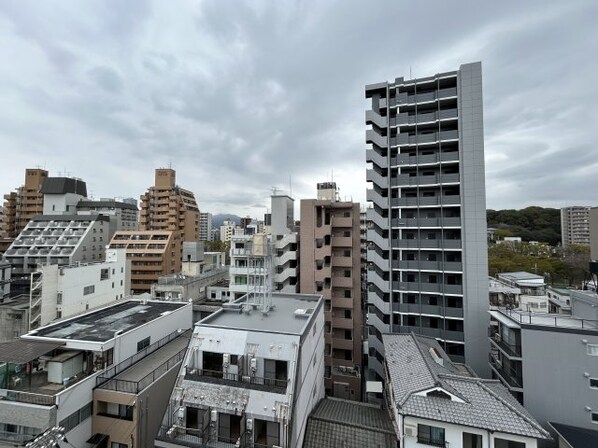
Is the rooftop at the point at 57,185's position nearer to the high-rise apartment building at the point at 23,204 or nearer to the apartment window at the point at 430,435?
the high-rise apartment building at the point at 23,204

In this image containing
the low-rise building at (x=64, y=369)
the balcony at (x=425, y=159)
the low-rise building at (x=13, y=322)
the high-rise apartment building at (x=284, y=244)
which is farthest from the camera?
the high-rise apartment building at (x=284, y=244)

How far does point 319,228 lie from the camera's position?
3241 cm

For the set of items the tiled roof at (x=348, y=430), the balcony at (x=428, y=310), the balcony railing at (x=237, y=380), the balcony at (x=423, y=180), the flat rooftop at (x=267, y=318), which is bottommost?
the tiled roof at (x=348, y=430)

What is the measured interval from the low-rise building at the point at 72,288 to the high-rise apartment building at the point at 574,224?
123216mm

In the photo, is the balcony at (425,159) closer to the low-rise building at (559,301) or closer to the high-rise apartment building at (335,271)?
the high-rise apartment building at (335,271)

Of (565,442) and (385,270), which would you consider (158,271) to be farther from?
(565,442)

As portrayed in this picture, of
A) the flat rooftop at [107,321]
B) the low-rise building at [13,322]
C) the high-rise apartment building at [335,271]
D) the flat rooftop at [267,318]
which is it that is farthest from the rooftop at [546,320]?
the low-rise building at [13,322]

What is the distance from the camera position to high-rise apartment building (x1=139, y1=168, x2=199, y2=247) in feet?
Answer: 233

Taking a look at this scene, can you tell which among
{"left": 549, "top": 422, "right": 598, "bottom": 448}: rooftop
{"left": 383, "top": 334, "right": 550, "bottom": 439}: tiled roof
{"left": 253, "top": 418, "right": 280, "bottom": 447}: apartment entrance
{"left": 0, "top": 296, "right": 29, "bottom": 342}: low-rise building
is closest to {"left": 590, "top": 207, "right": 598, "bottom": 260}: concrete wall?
{"left": 549, "top": 422, "right": 598, "bottom": 448}: rooftop

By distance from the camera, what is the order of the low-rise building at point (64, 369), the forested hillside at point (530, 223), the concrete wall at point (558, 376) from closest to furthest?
the low-rise building at point (64, 369), the concrete wall at point (558, 376), the forested hillside at point (530, 223)

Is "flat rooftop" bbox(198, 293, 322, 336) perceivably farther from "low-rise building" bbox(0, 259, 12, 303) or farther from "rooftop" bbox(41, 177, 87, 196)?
"rooftop" bbox(41, 177, 87, 196)

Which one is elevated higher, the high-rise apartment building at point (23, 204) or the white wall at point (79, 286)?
the high-rise apartment building at point (23, 204)

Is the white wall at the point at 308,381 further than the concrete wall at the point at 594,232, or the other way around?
the concrete wall at the point at 594,232

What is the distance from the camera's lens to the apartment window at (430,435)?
44.5 feet
